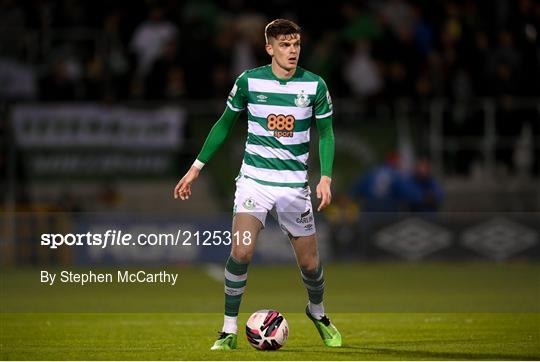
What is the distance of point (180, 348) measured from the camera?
35.1 ft

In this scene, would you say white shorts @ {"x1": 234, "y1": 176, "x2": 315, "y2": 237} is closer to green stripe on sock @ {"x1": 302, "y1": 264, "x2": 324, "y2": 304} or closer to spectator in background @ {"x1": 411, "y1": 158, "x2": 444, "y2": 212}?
green stripe on sock @ {"x1": 302, "y1": 264, "x2": 324, "y2": 304}

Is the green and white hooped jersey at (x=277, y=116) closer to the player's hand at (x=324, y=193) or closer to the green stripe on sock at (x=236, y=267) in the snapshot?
the player's hand at (x=324, y=193)

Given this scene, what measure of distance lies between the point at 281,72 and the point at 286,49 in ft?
0.66

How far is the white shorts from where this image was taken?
1038 cm

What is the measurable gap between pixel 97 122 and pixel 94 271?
3.05 m

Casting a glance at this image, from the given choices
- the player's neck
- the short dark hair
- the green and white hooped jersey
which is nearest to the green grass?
the green and white hooped jersey

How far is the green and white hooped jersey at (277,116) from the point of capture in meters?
10.4

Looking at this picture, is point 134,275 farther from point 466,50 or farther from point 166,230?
point 466,50

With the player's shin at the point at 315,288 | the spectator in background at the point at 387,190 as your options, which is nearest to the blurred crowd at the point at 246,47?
the spectator in background at the point at 387,190

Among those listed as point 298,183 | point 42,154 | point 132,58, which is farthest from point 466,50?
point 298,183

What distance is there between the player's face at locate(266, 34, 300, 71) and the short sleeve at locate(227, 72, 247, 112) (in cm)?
32

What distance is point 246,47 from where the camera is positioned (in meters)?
22.6

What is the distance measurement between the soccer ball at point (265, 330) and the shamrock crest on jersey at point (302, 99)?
1690mm

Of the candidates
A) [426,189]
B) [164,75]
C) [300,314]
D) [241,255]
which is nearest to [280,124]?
[241,255]
